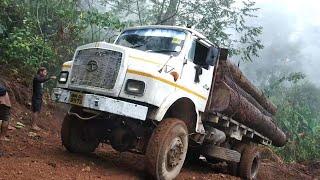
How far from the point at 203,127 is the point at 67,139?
229 centimetres

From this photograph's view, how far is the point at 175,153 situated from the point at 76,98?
63.6 inches

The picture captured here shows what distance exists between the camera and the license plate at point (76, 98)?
5.72 m

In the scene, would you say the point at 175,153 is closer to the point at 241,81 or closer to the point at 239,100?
the point at 239,100

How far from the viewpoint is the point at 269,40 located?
2469 inches

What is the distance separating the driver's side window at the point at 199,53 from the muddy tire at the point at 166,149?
1278 millimetres

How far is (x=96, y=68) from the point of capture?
5.85 meters

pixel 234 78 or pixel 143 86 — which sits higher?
pixel 234 78

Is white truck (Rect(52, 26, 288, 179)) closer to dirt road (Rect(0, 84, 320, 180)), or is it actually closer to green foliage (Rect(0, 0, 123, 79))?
dirt road (Rect(0, 84, 320, 180))

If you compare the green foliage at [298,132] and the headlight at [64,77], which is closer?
the headlight at [64,77]

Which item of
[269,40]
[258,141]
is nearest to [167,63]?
[258,141]

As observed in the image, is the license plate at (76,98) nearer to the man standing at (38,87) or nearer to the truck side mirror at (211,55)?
the truck side mirror at (211,55)

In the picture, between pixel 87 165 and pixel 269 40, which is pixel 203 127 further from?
pixel 269 40

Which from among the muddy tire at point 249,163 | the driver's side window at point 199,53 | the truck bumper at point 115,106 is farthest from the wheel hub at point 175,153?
the muddy tire at point 249,163

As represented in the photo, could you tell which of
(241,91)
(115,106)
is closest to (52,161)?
(115,106)
